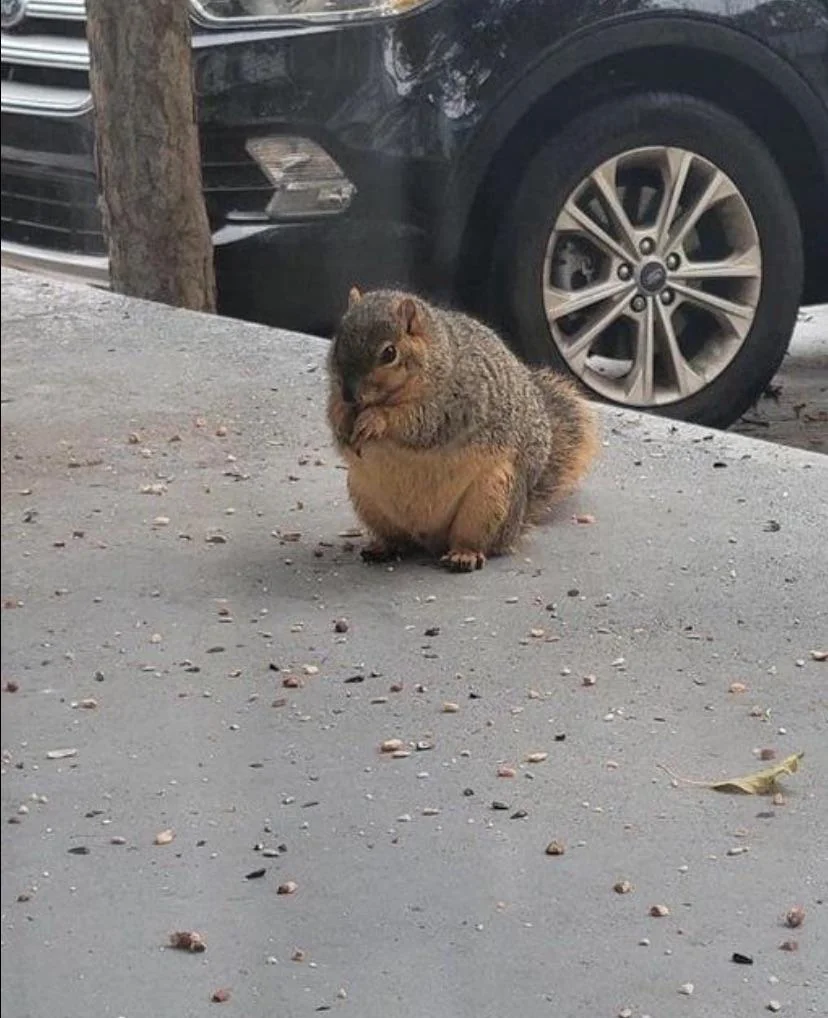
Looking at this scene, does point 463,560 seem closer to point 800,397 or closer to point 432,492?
point 432,492

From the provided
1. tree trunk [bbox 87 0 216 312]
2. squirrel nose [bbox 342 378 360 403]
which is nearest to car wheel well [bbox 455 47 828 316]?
tree trunk [bbox 87 0 216 312]

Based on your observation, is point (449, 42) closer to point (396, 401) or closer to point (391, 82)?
point (391, 82)

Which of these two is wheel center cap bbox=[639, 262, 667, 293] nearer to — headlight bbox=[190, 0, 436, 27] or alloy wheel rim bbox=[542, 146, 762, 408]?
alloy wheel rim bbox=[542, 146, 762, 408]

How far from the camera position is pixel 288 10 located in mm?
2291

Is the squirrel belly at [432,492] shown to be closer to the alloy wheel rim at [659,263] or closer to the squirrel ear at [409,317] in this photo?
the squirrel ear at [409,317]

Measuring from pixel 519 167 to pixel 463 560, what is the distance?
39.6 inches

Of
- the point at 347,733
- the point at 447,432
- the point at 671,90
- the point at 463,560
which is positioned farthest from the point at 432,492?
the point at 671,90

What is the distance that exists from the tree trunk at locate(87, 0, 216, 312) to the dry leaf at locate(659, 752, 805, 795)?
2.70 feet

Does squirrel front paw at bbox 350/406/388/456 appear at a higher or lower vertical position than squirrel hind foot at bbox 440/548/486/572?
higher

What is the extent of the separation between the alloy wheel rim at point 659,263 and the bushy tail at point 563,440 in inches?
10.5

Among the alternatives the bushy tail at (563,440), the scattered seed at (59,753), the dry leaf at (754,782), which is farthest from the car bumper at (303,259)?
the dry leaf at (754,782)

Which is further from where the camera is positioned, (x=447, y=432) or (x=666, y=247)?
(x=447, y=432)

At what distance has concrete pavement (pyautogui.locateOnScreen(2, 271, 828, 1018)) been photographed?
7.52 ft

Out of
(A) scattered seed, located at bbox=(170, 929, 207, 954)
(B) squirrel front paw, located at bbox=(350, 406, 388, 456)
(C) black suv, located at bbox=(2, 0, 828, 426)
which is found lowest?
(A) scattered seed, located at bbox=(170, 929, 207, 954)
